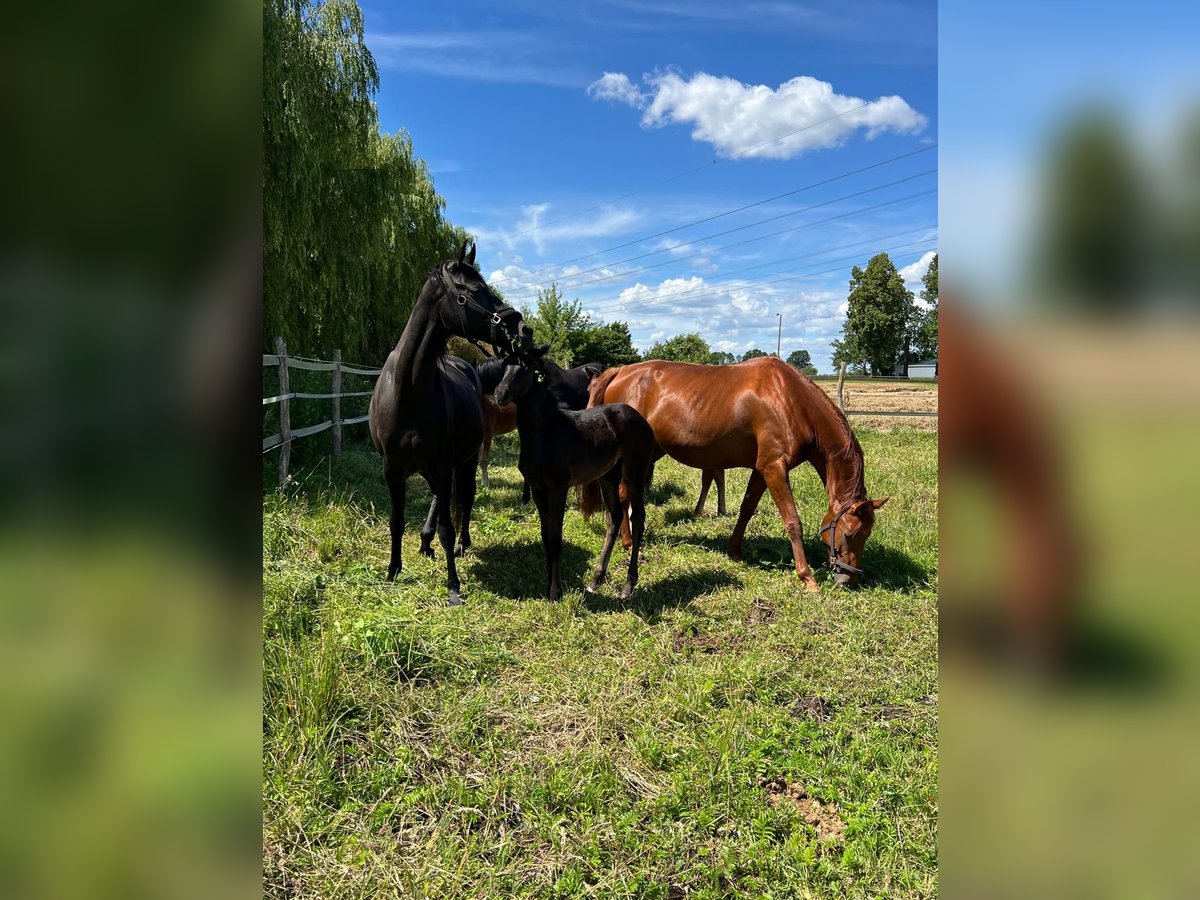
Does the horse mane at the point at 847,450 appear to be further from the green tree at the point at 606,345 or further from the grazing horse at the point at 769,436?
the green tree at the point at 606,345

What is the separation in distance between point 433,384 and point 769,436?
118 inches

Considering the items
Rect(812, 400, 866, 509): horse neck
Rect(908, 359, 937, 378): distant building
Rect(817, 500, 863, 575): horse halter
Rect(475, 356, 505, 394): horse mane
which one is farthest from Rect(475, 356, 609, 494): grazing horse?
Rect(908, 359, 937, 378): distant building

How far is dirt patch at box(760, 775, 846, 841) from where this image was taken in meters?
2.40

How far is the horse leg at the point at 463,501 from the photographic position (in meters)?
5.91

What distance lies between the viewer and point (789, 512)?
541 cm

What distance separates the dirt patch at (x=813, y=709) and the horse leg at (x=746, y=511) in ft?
8.45

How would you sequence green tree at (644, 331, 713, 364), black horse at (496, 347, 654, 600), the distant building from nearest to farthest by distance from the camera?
the distant building, black horse at (496, 347, 654, 600), green tree at (644, 331, 713, 364)

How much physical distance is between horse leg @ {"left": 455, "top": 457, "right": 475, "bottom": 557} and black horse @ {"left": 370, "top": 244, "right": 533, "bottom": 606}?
0.96 meters

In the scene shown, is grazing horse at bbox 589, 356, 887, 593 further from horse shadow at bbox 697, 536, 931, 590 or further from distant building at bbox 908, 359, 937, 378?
distant building at bbox 908, 359, 937, 378

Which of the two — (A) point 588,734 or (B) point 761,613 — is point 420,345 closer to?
(A) point 588,734
